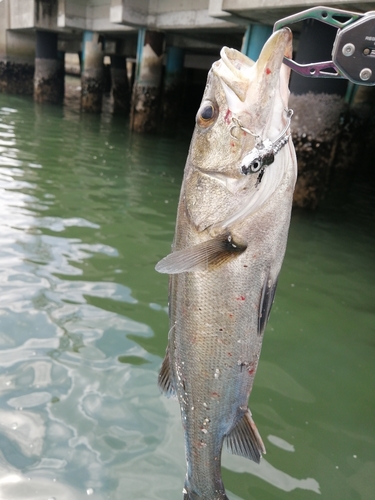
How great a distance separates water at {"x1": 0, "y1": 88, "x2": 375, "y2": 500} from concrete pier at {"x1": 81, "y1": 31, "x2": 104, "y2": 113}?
14.4 metres

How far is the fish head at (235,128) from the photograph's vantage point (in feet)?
5.84

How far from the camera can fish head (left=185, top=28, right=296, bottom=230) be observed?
1780 mm

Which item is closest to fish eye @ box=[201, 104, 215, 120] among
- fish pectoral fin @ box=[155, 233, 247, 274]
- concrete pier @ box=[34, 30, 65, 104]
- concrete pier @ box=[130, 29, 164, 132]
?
fish pectoral fin @ box=[155, 233, 247, 274]

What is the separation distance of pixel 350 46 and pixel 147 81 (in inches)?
625

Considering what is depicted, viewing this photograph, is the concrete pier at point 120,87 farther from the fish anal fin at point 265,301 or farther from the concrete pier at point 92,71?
the fish anal fin at point 265,301

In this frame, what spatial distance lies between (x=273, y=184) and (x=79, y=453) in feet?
7.75

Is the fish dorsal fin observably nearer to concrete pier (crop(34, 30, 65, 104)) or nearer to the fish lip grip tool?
the fish lip grip tool

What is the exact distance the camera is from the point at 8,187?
26.3 feet

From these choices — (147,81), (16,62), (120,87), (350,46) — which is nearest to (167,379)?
(350,46)

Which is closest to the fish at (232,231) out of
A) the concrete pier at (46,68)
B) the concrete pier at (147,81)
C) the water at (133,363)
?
the water at (133,363)

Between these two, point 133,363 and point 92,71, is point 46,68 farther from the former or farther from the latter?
point 133,363

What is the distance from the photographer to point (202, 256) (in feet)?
5.87

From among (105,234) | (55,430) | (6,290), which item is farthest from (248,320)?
(105,234)

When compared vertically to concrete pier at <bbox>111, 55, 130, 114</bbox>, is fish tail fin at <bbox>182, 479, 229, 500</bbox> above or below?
below
